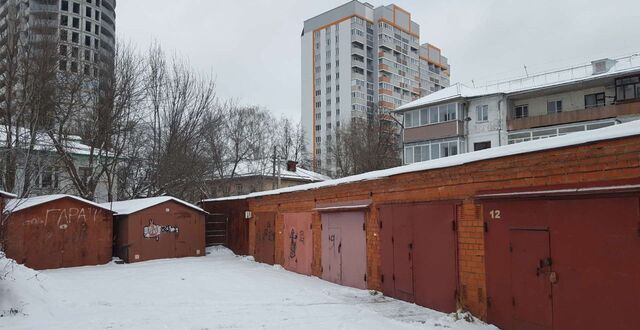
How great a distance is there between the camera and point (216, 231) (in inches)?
901

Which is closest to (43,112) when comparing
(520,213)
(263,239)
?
(263,239)

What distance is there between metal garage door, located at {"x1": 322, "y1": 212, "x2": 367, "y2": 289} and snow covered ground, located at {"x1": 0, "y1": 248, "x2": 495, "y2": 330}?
1.36 feet

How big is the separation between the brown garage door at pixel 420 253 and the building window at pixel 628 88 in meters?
25.5

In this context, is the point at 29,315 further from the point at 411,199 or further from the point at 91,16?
the point at 91,16

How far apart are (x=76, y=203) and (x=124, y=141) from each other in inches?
365

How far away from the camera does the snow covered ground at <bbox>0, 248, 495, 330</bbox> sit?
26.0ft

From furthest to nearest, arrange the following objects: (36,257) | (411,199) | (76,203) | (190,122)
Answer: (190,122)
(76,203)
(36,257)
(411,199)

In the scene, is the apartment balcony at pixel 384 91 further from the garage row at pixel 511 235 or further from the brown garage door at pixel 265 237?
the garage row at pixel 511 235

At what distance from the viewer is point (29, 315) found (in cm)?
833

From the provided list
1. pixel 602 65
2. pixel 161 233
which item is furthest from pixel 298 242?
pixel 602 65

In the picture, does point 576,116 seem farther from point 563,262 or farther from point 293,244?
point 563,262

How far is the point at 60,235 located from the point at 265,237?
7033 millimetres

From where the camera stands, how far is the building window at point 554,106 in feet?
108

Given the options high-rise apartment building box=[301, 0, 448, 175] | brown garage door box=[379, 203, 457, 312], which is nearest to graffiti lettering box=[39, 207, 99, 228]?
brown garage door box=[379, 203, 457, 312]
